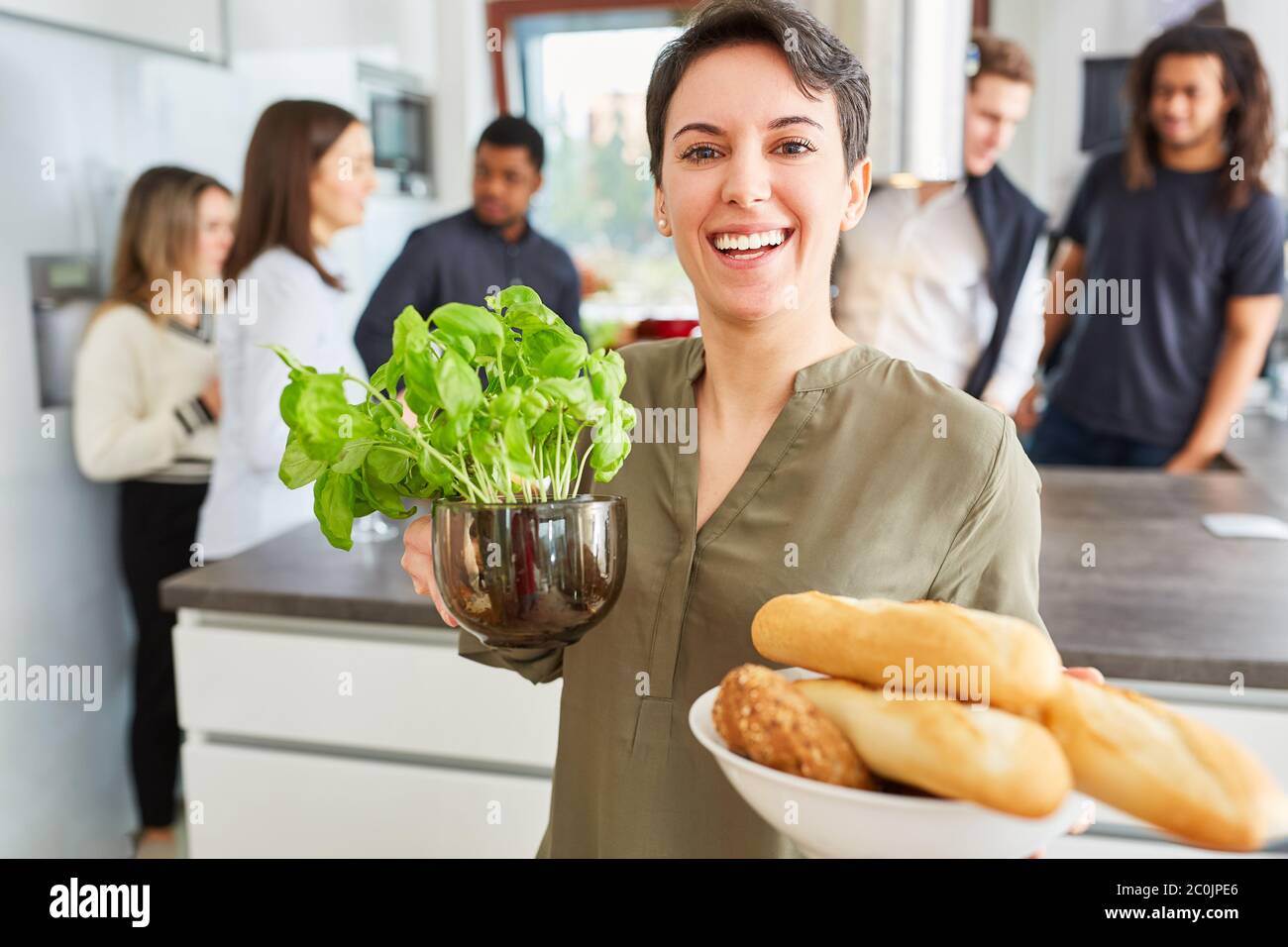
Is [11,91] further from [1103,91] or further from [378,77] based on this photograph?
[1103,91]

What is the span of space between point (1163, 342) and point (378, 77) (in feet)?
9.28

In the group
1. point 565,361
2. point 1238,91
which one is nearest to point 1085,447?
point 1238,91

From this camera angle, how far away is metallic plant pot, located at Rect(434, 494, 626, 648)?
Answer: 0.62m

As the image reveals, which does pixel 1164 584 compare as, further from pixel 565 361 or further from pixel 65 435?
pixel 65 435

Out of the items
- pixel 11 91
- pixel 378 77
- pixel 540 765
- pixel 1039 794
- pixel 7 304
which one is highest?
pixel 378 77

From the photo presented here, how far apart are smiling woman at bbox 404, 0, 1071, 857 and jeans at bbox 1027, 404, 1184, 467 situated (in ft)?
6.70

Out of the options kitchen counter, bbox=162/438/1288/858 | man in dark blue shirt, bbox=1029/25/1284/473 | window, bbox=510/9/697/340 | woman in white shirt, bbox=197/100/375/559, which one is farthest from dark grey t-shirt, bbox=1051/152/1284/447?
window, bbox=510/9/697/340

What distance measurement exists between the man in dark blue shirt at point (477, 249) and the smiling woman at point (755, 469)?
1705 mm

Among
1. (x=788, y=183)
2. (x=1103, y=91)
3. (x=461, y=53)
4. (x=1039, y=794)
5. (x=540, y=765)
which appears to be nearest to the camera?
(x=1039, y=794)

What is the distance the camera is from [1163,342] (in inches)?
106

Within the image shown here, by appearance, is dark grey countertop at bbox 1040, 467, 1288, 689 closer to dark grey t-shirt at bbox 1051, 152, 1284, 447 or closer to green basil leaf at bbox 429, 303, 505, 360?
dark grey t-shirt at bbox 1051, 152, 1284, 447

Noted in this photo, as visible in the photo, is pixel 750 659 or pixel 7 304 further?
pixel 7 304

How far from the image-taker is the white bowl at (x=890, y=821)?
522 millimetres
